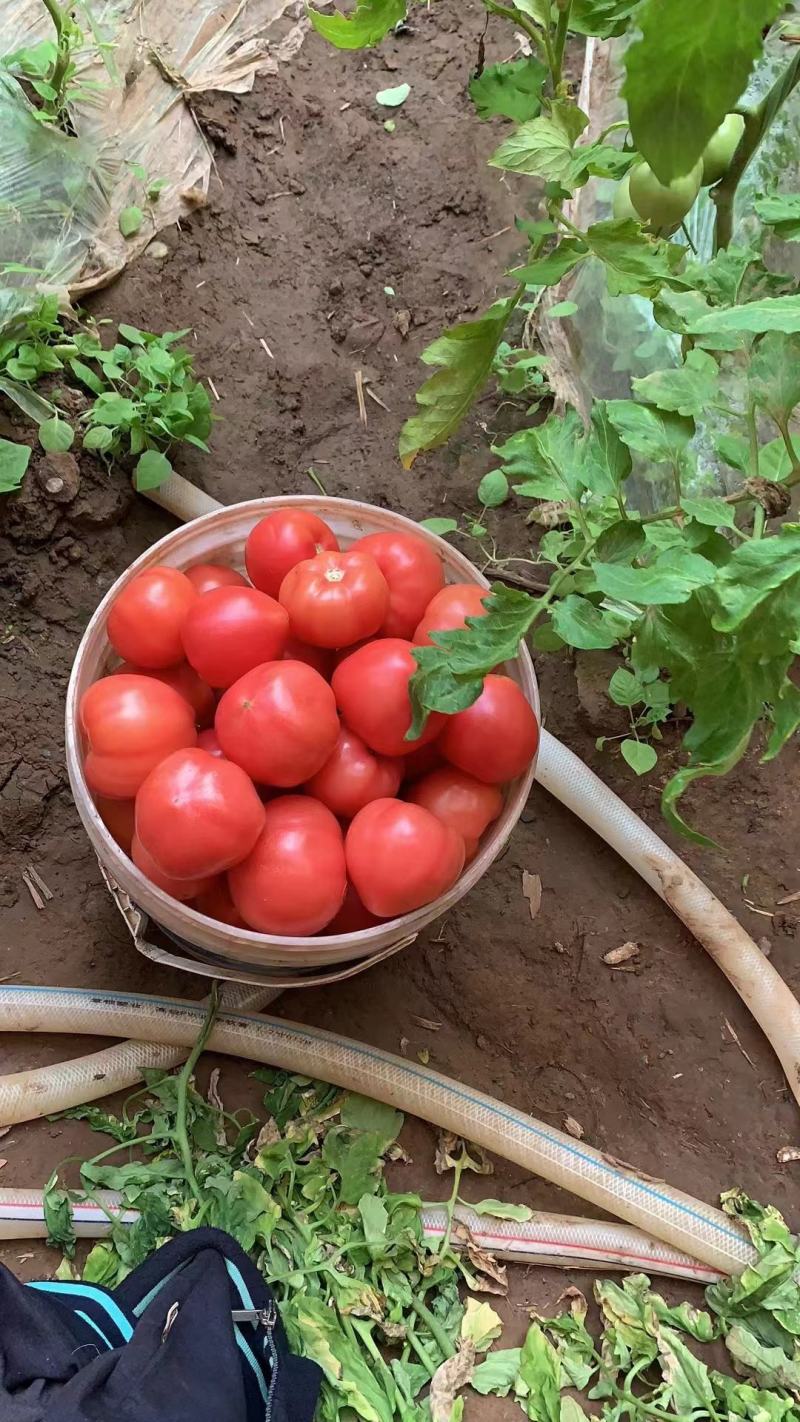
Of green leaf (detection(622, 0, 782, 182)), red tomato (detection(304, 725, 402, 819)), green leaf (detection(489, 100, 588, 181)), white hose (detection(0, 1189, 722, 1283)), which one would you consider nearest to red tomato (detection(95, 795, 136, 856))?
red tomato (detection(304, 725, 402, 819))

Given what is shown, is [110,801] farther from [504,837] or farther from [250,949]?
[504,837]

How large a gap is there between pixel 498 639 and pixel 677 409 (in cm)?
30

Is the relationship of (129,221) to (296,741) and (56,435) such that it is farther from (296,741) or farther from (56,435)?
(296,741)

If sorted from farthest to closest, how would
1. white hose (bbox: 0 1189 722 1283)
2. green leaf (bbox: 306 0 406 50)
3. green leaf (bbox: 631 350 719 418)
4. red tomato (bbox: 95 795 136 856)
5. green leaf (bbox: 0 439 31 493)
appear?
green leaf (bbox: 0 439 31 493), white hose (bbox: 0 1189 722 1283), red tomato (bbox: 95 795 136 856), green leaf (bbox: 631 350 719 418), green leaf (bbox: 306 0 406 50)

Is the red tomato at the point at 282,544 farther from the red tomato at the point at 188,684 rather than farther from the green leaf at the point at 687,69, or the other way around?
the green leaf at the point at 687,69

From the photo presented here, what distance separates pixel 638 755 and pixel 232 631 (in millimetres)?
738

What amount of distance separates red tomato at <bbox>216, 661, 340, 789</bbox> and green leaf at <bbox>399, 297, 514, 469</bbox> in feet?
1.09

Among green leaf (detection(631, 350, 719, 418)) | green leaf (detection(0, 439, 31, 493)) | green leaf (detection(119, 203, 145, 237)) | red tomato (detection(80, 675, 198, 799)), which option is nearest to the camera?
green leaf (detection(631, 350, 719, 418))

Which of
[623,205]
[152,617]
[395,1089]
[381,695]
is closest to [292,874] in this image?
[381,695]

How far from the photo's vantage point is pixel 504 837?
1183 millimetres

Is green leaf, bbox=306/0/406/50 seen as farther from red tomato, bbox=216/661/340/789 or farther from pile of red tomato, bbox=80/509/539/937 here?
red tomato, bbox=216/661/340/789

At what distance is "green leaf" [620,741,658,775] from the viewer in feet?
4.78

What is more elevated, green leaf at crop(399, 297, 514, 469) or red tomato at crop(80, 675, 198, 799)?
green leaf at crop(399, 297, 514, 469)

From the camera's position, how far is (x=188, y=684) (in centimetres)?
118
